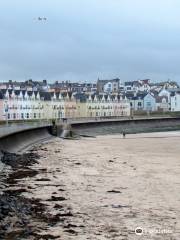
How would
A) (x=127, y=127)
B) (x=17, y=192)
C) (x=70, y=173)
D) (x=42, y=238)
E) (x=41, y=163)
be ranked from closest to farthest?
(x=42, y=238), (x=17, y=192), (x=70, y=173), (x=41, y=163), (x=127, y=127)

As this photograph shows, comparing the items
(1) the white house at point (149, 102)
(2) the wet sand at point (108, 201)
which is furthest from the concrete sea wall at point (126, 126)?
(1) the white house at point (149, 102)

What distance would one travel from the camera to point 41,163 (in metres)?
22.7

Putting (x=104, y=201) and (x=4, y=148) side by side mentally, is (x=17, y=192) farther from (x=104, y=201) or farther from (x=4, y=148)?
(x=4, y=148)

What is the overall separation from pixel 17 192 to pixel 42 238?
4903 millimetres

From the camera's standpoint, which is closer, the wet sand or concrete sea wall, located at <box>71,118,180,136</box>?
the wet sand

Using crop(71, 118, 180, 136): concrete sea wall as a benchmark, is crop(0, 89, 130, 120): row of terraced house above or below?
above

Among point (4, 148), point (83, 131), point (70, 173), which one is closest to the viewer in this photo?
point (70, 173)

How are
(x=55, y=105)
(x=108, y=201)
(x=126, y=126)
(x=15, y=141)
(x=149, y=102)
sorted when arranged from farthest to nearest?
(x=149, y=102) → (x=55, y=105) → (x=126, y=126) → (x=15, y=141) → (x=108, y=201)

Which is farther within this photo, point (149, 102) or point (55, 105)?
point (149, 102)

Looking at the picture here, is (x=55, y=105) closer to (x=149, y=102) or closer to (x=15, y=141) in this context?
(x=149, y=102)

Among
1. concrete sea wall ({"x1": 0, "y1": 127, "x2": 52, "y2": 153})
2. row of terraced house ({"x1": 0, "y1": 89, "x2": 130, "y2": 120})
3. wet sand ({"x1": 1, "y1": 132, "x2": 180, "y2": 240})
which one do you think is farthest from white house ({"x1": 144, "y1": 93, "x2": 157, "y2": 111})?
wet sand ({"x1": 1, "y1": 132, "x2": 180, "y2": 240})

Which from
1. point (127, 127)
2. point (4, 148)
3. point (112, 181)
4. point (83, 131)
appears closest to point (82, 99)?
point (127, 127)

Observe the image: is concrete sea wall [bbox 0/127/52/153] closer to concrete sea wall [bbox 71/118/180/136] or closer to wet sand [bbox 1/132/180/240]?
wet sand [bbox 1/132/180/240]

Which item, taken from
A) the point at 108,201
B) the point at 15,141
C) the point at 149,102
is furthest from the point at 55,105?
the point at 108,201
